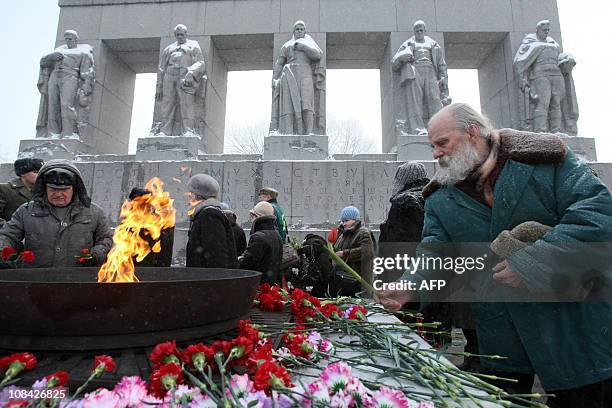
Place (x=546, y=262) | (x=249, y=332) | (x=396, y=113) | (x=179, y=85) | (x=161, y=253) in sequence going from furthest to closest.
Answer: (x=396, y=113) → (x=179, y=85) → (x=161, y=253) → (x=546, y=262) → (x=249, y=332)

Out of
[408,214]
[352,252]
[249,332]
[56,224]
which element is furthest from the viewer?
[352,252]

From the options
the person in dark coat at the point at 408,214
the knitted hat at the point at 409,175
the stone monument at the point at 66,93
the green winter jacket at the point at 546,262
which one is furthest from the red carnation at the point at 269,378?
the stone monument at the point at 66,93

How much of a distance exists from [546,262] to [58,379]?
1.49 meters

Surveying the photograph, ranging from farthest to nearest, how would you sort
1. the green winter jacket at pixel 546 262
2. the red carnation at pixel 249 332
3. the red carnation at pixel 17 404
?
1. the green winter jacket at pixel 546 262
2. the red carnation at pixel 249 332
3. the red carnation at pixel 17 404

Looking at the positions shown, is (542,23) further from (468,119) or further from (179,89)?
(468,119)

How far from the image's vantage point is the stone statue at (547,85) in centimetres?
904

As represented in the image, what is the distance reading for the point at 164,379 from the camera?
0.81m

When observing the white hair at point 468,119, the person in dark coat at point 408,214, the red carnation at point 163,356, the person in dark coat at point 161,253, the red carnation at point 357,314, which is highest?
the white hair at point 468,119

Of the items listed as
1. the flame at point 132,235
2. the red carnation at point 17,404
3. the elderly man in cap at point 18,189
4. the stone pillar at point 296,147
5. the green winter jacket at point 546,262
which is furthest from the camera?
the stone pillar at point 296,147

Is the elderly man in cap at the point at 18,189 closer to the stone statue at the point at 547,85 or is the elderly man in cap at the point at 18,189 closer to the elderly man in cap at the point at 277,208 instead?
the elderly man in cap at the point at 277,208

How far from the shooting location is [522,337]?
4.55 ft

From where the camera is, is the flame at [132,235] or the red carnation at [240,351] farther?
the flame at [132,235]

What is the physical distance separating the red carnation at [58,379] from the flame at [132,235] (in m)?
0.84

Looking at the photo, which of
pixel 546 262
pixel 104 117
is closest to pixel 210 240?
pixel 546 262
